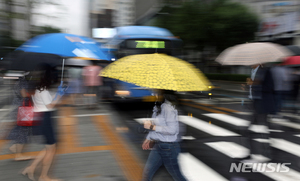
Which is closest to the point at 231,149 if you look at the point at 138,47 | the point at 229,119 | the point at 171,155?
the point at 171,155

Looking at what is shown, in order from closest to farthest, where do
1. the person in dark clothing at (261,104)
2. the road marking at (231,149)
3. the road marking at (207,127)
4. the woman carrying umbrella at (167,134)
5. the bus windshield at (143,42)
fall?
the woman carrying umbrella at (167,134), the person in dark clothing at (261,104), the road marking at (231,149), the road marking at (207,127), the bus windshield at (143,42)

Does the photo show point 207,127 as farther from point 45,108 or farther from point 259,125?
point 45,108

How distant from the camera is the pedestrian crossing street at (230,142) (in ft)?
14.3

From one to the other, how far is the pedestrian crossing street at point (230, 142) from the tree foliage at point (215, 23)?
17.8 m

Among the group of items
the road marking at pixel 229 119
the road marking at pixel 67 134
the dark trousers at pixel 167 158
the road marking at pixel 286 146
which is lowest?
the road marking at pixel 67 134

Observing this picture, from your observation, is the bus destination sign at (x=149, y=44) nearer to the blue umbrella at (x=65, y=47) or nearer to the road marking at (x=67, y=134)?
the road marking at (x=67, y=134)

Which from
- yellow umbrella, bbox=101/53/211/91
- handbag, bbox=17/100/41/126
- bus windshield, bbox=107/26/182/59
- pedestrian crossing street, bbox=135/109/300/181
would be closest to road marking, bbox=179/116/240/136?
pedestrian crossing street, bbox=135/109/300/181

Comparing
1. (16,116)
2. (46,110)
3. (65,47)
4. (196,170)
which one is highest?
(65,47)

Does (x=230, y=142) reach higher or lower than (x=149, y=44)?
lower

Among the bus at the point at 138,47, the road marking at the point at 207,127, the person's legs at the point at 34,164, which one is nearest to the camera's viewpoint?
the person's legs at the point at 34,164

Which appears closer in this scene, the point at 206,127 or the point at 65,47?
the point at 65,47

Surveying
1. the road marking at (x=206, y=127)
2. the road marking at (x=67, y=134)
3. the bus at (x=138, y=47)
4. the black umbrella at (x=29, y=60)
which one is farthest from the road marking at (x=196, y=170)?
the bus at (x=138, y=47)

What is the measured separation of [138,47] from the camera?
9.97 meters

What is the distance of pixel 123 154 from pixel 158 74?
9.06 feet
